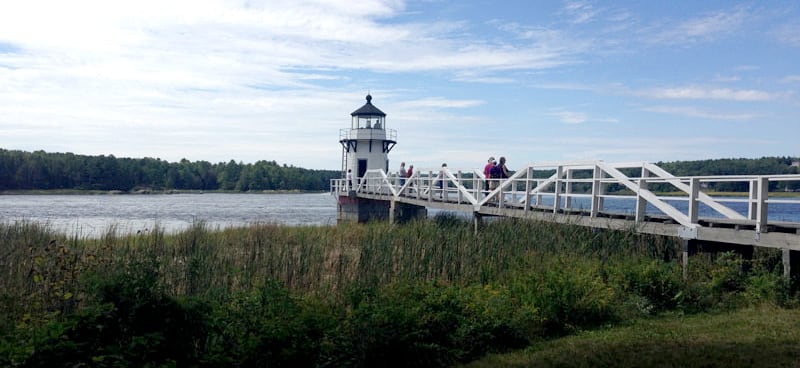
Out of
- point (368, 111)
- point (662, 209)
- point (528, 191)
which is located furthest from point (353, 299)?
point (368, 111)

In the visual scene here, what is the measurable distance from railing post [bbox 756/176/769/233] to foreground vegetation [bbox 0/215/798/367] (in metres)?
0.61

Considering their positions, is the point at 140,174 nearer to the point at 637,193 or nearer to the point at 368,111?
the point at 368,111

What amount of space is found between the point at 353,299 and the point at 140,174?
3758 inches

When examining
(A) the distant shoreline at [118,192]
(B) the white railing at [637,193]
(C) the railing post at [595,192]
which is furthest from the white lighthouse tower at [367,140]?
(A) the distant shoreline at [118,192]

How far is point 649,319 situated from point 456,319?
8.47ft

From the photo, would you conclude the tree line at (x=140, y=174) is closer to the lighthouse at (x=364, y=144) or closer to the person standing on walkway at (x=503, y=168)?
the lighthouse at (x=364, y=144)

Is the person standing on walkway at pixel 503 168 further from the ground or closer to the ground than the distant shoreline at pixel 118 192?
further from the ground

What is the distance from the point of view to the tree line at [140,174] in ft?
263

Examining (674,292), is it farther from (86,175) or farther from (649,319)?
(86,175)

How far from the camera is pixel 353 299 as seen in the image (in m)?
7.14

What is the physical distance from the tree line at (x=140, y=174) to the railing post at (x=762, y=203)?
87.3 m

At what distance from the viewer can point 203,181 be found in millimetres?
107938

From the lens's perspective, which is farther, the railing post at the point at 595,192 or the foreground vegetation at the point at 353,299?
the railing post at the point at 595,192

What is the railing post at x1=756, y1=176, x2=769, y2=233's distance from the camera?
27.2 ft
